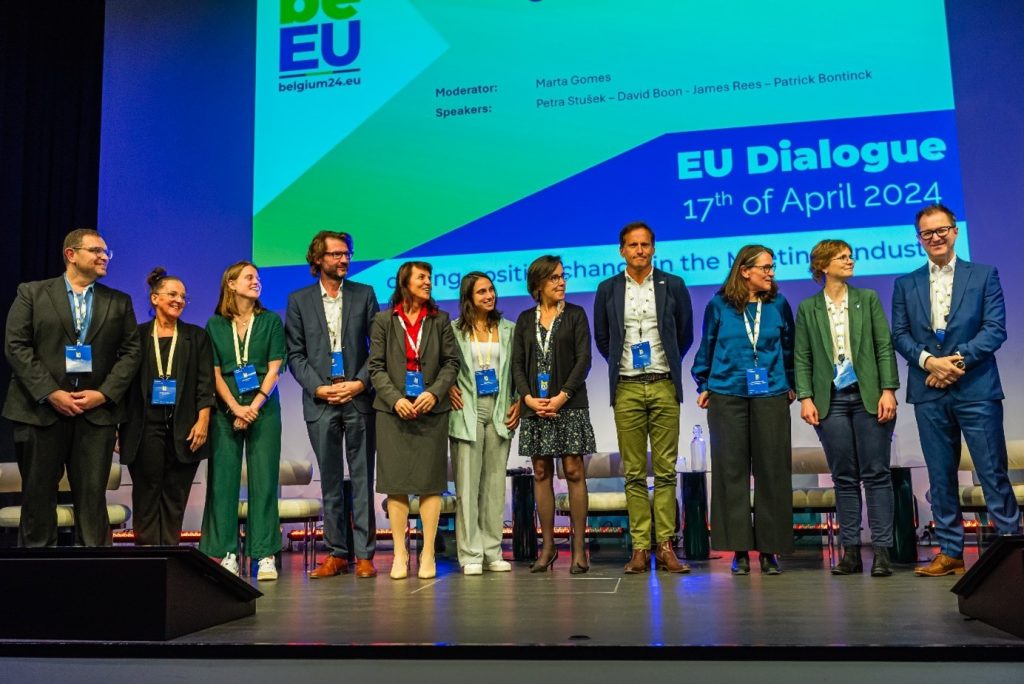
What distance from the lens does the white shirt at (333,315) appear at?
447 cm

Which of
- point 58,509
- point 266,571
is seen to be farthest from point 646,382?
point 58,509

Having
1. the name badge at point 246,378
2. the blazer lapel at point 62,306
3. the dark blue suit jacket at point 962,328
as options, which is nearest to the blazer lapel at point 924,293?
the dark blue suit jacket at point 962,328

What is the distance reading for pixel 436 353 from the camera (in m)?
4.27

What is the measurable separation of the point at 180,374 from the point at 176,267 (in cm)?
314

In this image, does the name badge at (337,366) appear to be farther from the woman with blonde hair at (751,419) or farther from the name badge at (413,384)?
the woman with blonde hair at (751,419)

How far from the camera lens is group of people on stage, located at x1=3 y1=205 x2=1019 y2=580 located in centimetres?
379

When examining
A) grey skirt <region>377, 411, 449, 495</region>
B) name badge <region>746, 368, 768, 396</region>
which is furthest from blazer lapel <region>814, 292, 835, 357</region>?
grey skirt <region>377, 411, 449, 495</region>

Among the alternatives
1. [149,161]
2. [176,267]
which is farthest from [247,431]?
[149,161]

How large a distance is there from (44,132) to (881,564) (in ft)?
20.8

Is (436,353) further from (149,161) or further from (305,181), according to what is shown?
(149,161)

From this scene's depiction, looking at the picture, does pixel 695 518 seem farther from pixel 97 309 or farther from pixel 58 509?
pixel 58 509

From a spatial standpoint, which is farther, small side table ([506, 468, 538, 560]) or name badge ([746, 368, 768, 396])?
small side table ([506, 468, 538, 560])

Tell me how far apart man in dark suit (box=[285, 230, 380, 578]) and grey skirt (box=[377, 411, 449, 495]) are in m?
0.25

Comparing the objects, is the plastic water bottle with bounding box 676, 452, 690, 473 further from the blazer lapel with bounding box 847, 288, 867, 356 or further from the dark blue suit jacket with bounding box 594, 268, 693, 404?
the blazer lapel with bounding box 847, 288, 867, 356
